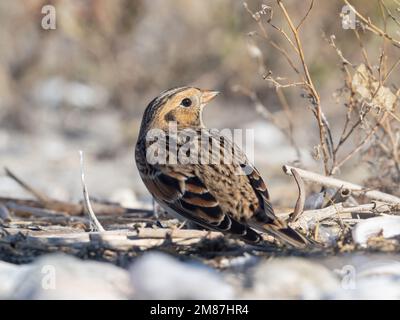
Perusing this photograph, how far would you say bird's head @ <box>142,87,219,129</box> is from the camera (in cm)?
530

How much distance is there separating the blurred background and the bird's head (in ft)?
12.8

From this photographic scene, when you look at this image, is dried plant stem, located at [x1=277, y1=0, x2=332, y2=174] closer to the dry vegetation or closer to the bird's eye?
the dry vegetation

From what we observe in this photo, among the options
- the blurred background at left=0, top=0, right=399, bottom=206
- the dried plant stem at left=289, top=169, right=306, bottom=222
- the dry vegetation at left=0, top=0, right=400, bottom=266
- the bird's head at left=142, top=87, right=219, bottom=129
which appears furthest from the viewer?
the blurred background at left=0, top=0, right=399, bottom=206

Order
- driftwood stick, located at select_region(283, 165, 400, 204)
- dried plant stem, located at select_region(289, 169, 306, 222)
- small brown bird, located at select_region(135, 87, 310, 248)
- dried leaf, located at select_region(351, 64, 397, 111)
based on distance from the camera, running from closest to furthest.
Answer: small brown bird, located at select_region(135, 87, 310, 248)
dried plant stem, located at select_region(289, 169, 306, 222)
driftwood stick, located at select_region(283, 165, 400, 204)
dried leaf, located at select_region(351, 64, 397, 111)

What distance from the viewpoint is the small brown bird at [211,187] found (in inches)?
166

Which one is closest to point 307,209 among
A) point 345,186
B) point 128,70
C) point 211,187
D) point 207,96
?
point 345,186

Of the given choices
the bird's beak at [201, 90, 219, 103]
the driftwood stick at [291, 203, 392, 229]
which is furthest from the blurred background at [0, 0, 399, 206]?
the driftwood stick at [291, 203, 392, 229]

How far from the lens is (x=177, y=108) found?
17.5ft

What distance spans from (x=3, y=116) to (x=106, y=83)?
4.03ft

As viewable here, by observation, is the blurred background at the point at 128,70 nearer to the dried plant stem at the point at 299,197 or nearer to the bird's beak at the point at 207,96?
the bird's beak at the point at 207,96

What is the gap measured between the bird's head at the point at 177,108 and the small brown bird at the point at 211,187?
10 cm

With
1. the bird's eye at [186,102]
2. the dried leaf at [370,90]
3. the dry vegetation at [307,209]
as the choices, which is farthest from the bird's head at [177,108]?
the dried leaf at [370,90]

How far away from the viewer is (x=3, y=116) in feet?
34.0
